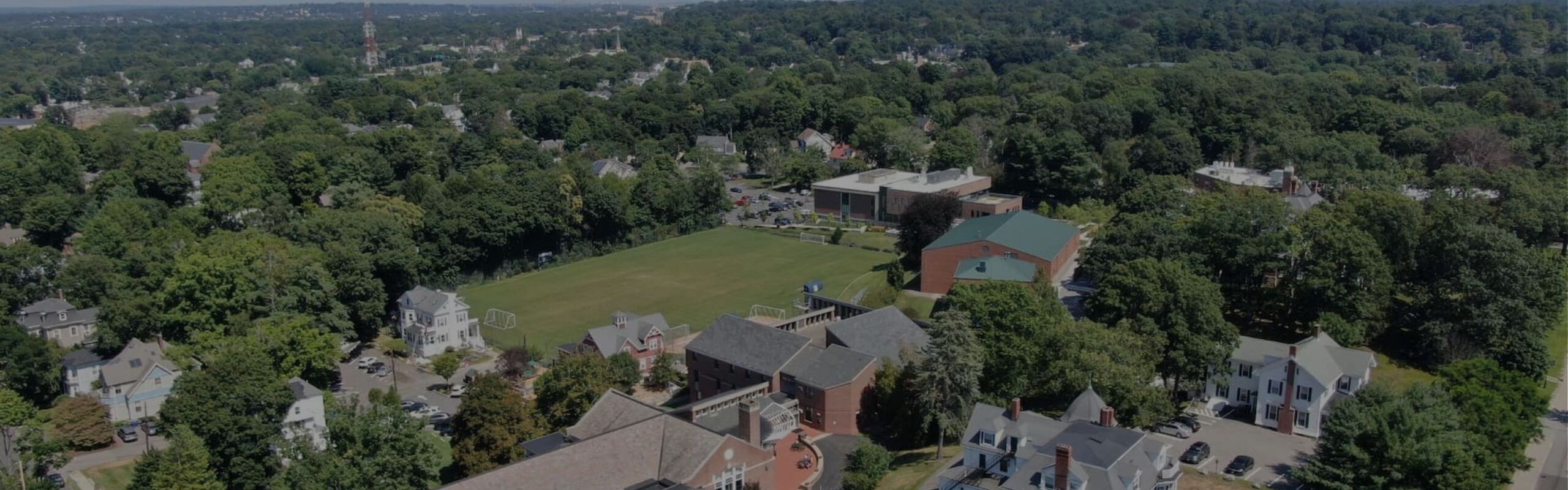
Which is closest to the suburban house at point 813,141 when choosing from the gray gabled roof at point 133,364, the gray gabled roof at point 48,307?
the gray gabled roof at point 48,307

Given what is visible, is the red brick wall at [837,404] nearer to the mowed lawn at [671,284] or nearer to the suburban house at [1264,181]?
the mowed lawn at [671,284]

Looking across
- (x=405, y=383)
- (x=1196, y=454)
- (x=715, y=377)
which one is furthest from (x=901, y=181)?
(x=1196, y=454)

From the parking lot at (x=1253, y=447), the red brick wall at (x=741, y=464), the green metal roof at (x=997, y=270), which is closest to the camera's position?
the red brick wall at (x=741, y=464)

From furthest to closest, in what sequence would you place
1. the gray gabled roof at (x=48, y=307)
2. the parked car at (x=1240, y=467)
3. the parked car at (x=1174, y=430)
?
1. the gray gabled roof at (x=48, y=307)
2. the parked car at (x=1174, y=430)
3. the parked car at (x=1240, y=467)

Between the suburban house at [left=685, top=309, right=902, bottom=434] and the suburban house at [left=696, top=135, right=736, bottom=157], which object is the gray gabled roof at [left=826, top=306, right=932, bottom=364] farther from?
the suburban house at [left=696, top=135, right=736, bottom=157]

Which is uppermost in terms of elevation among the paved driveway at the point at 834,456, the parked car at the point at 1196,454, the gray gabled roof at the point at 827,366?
the gray gabled roof at the point at 827,366

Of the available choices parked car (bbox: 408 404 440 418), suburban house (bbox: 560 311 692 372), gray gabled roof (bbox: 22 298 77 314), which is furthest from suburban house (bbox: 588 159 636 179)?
parked car (bbox: 408 404 440 418)

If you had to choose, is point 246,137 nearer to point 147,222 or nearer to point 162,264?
point 147,222

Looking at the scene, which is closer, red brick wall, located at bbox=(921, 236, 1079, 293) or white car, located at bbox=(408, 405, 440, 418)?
white car, located at bbox=(408, 405, 440, 418)
